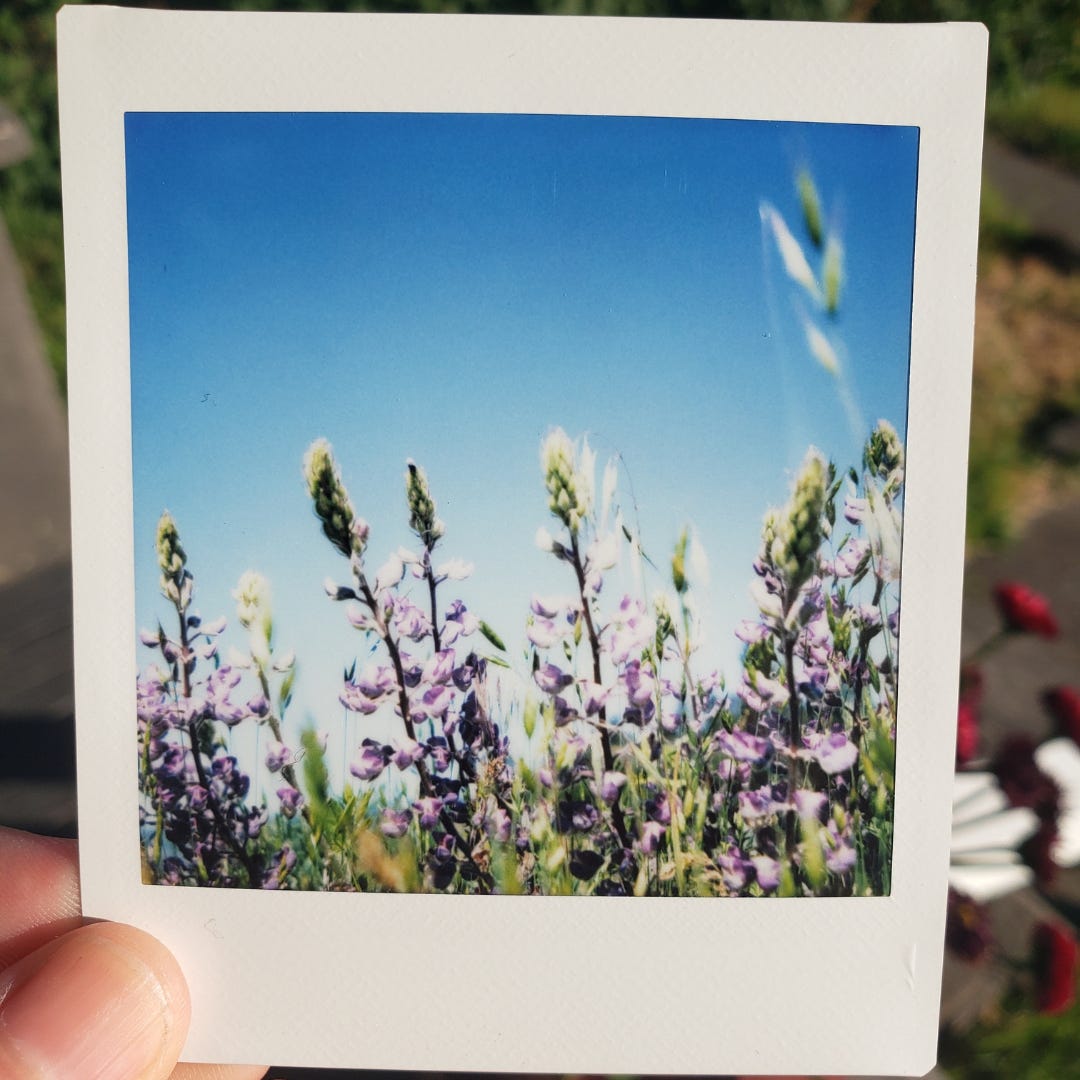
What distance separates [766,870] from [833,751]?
0.39 feet

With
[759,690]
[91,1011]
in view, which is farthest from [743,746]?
[91,1011]

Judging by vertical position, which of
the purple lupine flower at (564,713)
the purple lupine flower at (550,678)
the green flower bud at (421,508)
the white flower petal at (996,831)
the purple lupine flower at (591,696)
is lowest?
the white flower petal at (996,831)

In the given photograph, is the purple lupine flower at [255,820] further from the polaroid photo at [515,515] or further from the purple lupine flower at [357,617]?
the purple lupine flower at [357,617]

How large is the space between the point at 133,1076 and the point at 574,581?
55cm

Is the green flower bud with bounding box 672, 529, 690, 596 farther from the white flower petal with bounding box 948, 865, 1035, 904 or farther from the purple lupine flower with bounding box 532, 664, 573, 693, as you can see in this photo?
the white flower petal with bounding box 948, 865, 1035, 904

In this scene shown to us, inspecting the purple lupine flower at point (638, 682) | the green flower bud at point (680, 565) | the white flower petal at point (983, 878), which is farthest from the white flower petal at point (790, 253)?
the white flower petal at point (983, 878)

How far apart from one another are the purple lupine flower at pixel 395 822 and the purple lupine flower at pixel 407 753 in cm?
4

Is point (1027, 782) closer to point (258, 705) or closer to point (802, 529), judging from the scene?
point (802, 529)

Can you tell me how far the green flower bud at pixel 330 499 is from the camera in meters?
0.79

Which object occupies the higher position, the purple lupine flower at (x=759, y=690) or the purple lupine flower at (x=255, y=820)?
the purple lupine flower at (x=759, y=690)

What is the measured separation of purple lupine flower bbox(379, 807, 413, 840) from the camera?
2.65 feet

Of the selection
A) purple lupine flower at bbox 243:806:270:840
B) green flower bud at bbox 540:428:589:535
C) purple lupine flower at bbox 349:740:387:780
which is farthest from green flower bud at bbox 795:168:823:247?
purple lupine flower at bbox 243:806:270:840

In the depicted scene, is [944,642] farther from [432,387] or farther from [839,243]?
[432,387]

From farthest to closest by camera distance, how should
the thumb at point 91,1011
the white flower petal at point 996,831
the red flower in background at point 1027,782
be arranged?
the white flower petal at point 996,831 → the red flower in background at point 1027,782 → the thumb at point 91,1011
